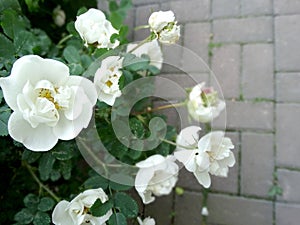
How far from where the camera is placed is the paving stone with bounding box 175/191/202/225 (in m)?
1.68

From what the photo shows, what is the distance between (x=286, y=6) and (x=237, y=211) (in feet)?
3.05

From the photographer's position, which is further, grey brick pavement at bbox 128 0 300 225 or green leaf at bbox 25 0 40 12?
grey brick pavement at bbox 128 0 300 225

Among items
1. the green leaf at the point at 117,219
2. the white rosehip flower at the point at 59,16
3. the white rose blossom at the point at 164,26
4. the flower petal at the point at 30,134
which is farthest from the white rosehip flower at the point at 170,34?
the white rosehip flower at the point at 59,16

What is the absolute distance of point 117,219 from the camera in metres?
1.01

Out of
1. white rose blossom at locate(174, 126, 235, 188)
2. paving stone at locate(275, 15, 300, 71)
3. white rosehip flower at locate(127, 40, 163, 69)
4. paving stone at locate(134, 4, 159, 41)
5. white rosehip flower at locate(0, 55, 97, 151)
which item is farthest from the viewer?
paving stone at locate(134, 4, 159, 41)

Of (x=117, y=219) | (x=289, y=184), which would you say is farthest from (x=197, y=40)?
(x=117, y=219)

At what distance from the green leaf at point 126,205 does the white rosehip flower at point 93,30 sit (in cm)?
40

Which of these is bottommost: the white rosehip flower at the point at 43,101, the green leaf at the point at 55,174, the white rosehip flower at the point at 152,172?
the green leaf at the point at 55,174

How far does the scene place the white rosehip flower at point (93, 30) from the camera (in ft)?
3.26

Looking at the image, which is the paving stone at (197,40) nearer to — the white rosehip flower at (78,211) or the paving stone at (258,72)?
the paving stone at (258,72)

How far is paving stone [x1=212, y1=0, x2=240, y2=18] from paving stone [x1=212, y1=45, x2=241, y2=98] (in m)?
0.16

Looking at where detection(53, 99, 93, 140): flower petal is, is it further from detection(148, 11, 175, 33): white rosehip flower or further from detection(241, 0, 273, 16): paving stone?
detection(241, 0, 273, 16): paving stone

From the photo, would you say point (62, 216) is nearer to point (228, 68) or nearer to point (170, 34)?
point (170, 34)

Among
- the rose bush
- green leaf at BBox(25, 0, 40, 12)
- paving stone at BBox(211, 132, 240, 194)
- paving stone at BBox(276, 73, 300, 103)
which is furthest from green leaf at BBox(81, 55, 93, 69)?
paving stone at BBox(276, 73, 300, 103)
